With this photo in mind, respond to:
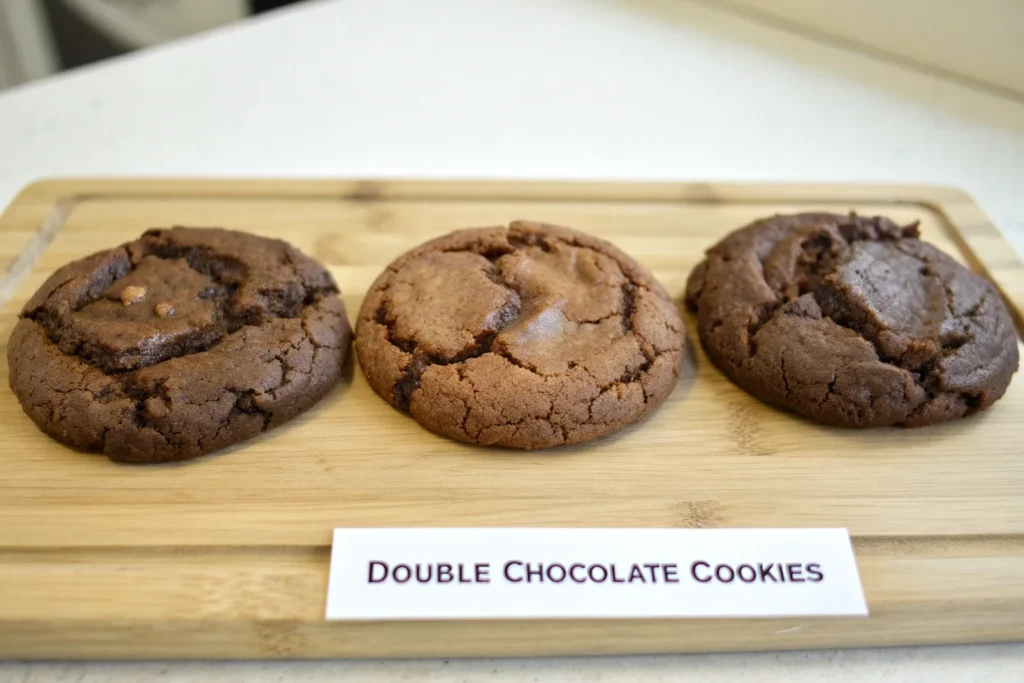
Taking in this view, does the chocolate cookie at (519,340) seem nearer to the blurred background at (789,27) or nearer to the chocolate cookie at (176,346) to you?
the chocolate cookie at (176,346)

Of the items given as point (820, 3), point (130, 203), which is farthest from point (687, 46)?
point (130, 203)

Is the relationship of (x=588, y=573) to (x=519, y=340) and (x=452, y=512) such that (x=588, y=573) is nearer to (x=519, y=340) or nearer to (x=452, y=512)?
(x=452, y=512)

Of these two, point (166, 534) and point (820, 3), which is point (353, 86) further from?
point (166, 534)

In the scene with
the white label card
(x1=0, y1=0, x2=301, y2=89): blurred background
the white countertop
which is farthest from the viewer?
(x1=0, y1=0, x2=301, y2=89): blurred background

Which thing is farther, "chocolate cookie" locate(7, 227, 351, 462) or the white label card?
"chocolate cookie" locate(7, 227, 351, 462)

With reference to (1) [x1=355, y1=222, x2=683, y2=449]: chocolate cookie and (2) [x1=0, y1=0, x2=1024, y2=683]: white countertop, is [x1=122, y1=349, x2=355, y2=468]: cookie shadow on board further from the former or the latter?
(2) [x1=0, y1=0, x2=1024, y2=683]: white countertop

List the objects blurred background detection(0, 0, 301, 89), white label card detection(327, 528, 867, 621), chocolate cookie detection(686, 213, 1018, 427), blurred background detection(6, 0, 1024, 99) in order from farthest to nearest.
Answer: blurred background detection(0, 0, 301, 89), blurred background detection(6, 0, 1024, 99), chocolate cookie detection(686, 213, 1018, 427), white label card detection(327, 528, 867, 621)

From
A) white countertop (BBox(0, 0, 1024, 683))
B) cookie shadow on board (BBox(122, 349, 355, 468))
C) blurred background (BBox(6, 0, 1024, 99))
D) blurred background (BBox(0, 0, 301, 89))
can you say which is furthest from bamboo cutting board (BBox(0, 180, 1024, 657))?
blurred background (BBox(0, 0, 301, 89))
